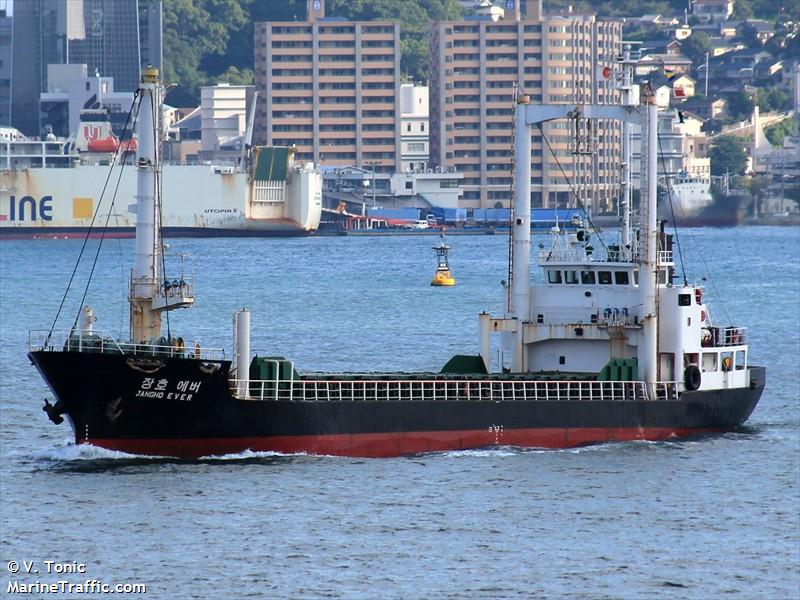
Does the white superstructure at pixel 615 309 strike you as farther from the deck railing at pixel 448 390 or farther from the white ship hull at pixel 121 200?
the white ship hull at pixel 121 200

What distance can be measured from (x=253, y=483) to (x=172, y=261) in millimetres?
95625

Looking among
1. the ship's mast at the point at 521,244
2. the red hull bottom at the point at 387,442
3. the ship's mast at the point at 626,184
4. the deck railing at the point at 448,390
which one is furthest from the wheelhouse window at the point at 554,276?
the red hull bottom at the point at 387,442

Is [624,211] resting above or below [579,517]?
above

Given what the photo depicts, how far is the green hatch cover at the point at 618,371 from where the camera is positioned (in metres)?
44.9

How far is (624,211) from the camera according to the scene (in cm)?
4681

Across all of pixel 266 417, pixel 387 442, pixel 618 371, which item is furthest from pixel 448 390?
pixel 266 417

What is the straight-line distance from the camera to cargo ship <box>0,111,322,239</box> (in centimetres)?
16712

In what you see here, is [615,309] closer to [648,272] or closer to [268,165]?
[648,272]

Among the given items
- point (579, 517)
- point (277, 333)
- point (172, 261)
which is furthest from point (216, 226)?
point (579, 517)

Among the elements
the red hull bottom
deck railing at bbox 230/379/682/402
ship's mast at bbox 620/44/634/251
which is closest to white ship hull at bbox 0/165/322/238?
ship's mast at bbox 620/44/634/251

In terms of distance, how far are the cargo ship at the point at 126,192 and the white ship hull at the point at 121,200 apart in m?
0.08

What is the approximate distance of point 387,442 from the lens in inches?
1681

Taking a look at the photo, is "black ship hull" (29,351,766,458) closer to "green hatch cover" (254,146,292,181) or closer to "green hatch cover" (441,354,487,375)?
"green hatch cover" (441,354,487,375)

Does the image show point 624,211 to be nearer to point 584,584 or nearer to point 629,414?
point 629,414
